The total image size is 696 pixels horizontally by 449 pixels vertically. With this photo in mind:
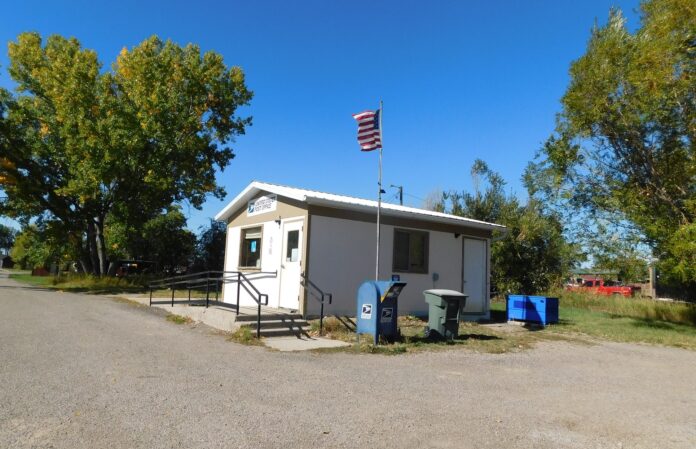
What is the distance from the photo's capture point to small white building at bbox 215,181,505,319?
41.3ft

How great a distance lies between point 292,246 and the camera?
1313 centimetres

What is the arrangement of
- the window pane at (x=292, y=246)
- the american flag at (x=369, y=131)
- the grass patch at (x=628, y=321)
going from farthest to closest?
the grass patch at (x=628, y=321) → the window pane at (x=292, y=246) → the american flag at (x=369, y=131)

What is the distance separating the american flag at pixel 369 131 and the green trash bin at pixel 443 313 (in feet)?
11.8

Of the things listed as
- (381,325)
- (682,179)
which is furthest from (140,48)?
(682,179)

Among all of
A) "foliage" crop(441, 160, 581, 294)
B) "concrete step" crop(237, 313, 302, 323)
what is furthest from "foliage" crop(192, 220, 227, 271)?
"concrete step" crop(237, 313, 302, 323)

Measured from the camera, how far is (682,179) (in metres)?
17.5

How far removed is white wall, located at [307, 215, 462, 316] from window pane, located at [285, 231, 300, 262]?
63cm

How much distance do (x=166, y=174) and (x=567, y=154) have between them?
745 inches

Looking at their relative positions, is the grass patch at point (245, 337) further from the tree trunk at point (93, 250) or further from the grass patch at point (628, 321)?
the tree trunk at point (93, 250)

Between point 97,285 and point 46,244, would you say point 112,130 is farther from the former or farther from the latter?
point 46,244

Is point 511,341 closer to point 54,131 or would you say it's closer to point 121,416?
point 121,416


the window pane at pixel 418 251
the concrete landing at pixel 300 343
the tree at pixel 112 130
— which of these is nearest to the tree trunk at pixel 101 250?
the tree at pixel 112 130

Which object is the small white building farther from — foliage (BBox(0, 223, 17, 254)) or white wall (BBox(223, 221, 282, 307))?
foliage (BBox(0, 223, 17, 254))

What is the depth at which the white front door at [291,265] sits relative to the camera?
1261cm
